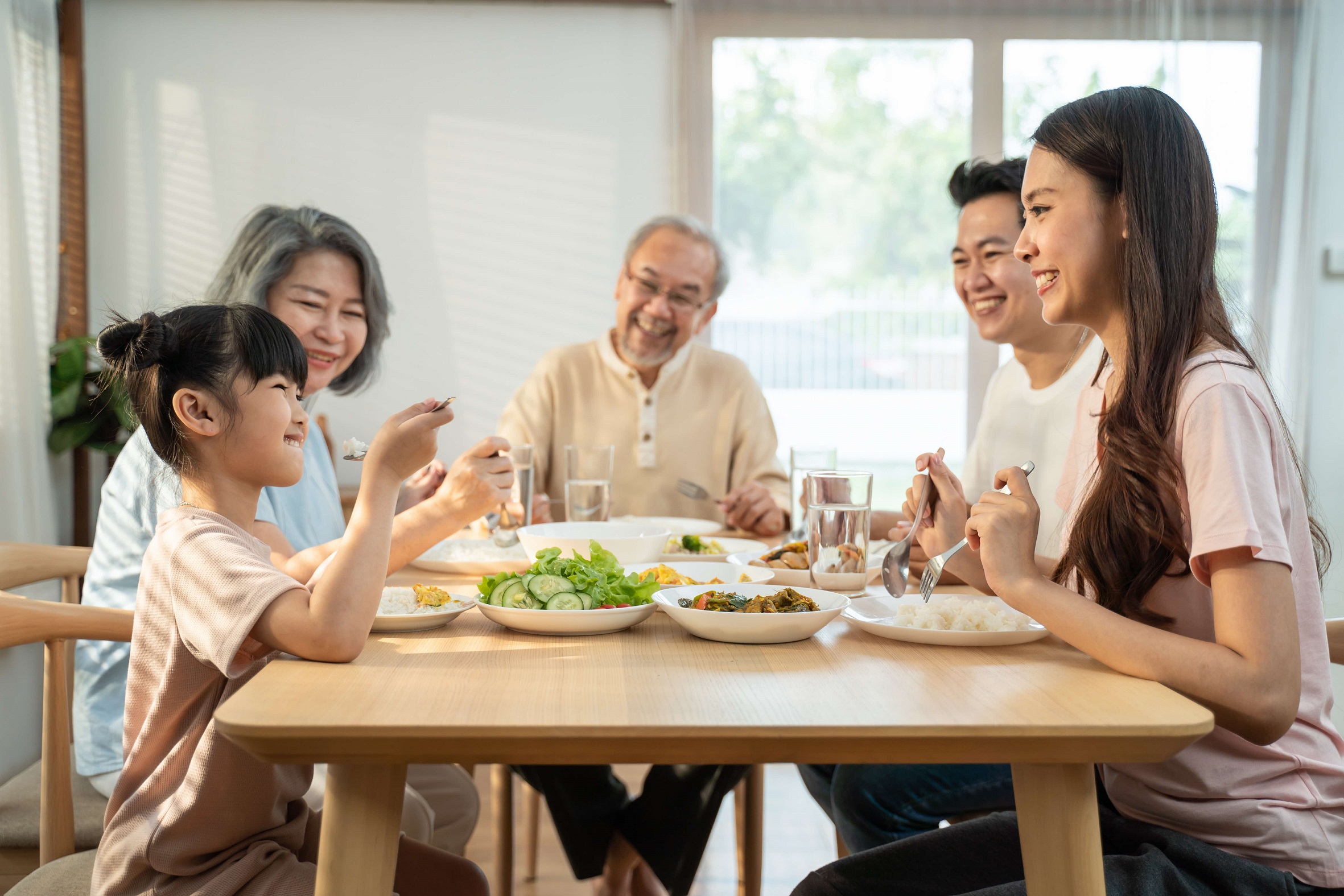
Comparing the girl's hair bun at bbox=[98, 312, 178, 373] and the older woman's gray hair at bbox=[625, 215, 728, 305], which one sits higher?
the older woman's gray hair at bbox=[625, 215, 728, 305]

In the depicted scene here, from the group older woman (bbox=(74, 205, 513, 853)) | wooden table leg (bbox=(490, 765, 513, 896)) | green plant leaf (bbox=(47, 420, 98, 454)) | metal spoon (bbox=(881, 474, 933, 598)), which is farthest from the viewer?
green plant leaf (bbox=(47, 420, 98, 454))

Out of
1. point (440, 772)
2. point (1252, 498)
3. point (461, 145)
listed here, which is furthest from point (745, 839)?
point (461, 145)

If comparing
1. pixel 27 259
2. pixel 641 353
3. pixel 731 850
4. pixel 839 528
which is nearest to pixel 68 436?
pixel 27 259

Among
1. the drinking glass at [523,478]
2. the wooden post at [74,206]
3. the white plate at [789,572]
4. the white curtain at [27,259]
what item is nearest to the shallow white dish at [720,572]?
the white plate at [789,572]

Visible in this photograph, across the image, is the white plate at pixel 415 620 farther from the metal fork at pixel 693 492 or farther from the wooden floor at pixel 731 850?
the metal fork at pixel 693 492

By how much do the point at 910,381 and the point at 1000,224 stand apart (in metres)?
2.07

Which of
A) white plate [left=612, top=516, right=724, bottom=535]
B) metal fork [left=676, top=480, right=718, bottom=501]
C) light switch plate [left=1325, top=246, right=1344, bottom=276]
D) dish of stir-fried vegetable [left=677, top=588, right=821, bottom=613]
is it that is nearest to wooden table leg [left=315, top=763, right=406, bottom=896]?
dish of stir-fried vegetable [left=677, top=588, right=821, bottom=613]

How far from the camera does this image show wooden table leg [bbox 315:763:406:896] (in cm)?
83

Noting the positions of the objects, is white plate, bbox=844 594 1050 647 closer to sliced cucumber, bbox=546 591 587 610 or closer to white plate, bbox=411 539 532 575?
sliced cucumber, bbox=546 591 587 610

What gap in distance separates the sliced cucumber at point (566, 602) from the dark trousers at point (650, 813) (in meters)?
0.75

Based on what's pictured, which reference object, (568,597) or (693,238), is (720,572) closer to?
(568,597)

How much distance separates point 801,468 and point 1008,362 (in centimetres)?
78

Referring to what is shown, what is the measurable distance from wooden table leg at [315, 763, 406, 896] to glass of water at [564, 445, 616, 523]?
3.14 ft

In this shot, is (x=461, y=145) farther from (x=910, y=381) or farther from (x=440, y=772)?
(x=440, y=772)
